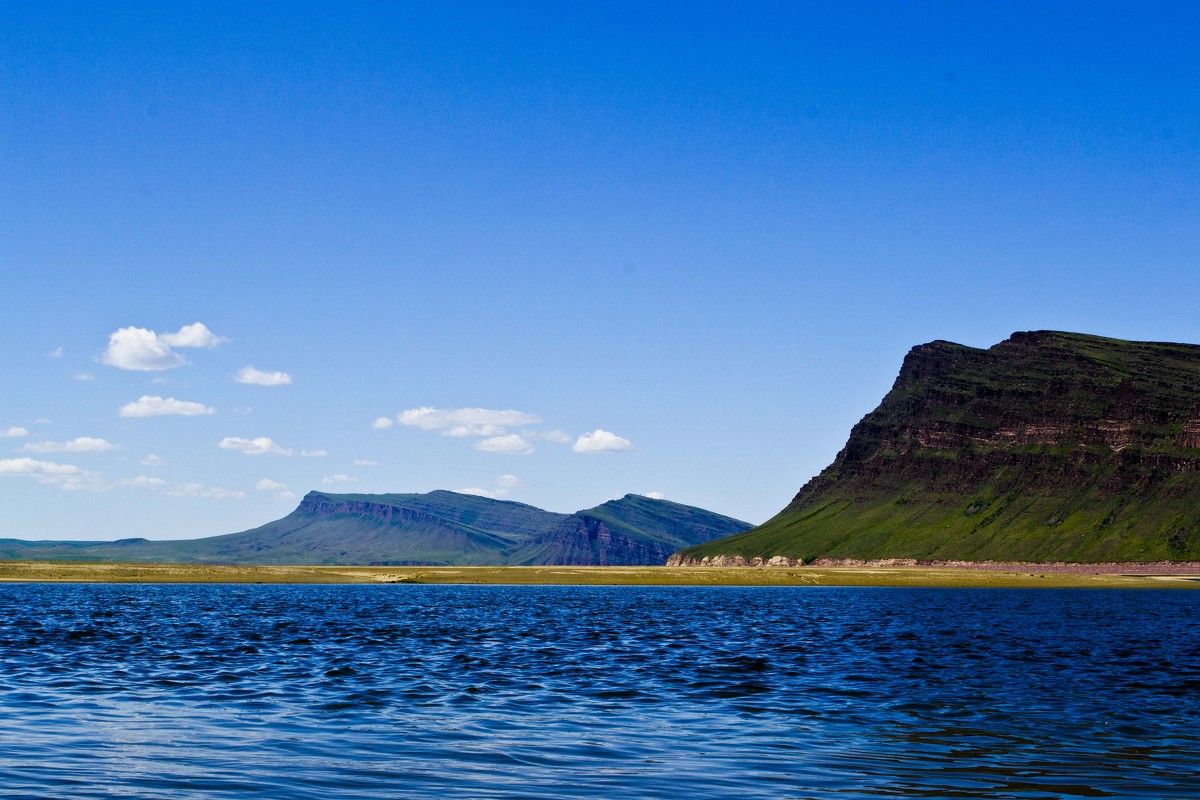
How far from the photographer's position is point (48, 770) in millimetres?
23531

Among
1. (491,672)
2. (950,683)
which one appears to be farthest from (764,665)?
(491,672)

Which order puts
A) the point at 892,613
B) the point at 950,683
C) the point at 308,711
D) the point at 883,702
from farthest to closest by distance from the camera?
the point at 892,613, the point at 950,683, the point at 883,702, the point at 308,711

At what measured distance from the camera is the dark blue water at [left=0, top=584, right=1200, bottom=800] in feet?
76.1

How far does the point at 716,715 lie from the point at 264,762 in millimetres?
14053

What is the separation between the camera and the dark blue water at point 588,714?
23.2m

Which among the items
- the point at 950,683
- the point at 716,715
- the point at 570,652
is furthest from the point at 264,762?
the point at 570,652

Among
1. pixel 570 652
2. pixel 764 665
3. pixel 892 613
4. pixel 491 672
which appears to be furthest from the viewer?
pixel 892 613

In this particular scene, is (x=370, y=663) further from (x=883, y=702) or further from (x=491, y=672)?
(x=883, y=702)

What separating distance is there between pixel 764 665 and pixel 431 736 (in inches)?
914

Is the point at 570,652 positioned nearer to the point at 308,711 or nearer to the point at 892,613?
the point at 308,711

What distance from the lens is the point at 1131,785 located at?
23000 millimetres

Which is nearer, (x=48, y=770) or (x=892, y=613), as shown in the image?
(x=48, y=770)

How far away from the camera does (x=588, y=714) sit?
3366 cm

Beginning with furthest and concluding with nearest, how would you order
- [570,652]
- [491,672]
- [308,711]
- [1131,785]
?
[570,652]
[491,672]
[308,711]
[1131,785]
